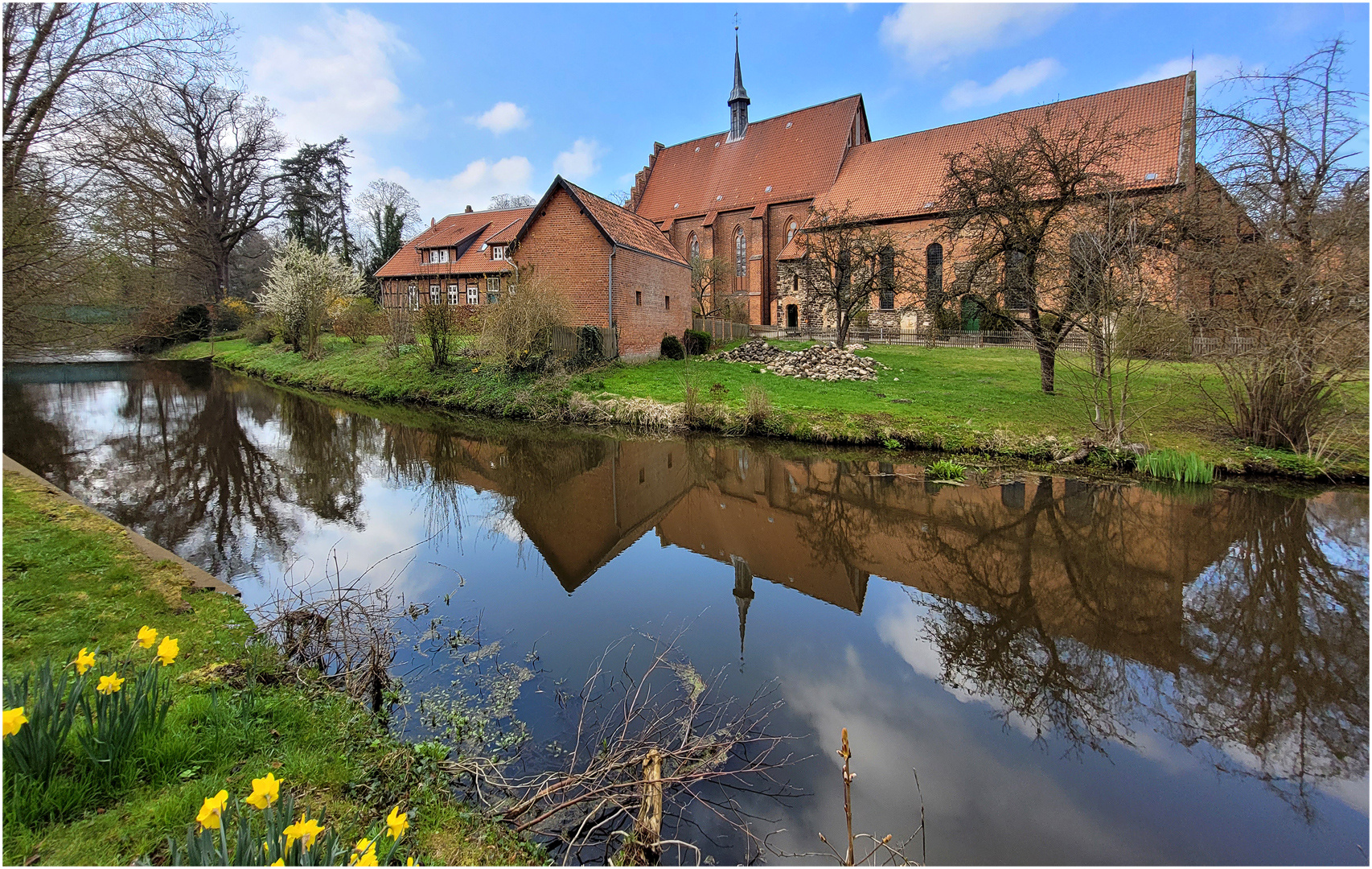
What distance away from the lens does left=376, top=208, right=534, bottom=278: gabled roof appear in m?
35.0

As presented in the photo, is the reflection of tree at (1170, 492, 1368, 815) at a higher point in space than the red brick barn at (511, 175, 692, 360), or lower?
lower

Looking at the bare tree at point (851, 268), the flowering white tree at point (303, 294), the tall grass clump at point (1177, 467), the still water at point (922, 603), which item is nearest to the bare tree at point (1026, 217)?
the tall grass clump at point (1177, 467)

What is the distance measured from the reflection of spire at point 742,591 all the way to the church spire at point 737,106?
37.5 meters

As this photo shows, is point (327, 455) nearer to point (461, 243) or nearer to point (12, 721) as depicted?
point (12, 721)

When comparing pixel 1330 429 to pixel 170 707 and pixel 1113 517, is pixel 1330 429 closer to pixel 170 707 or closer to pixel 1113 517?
pixel 1113 517

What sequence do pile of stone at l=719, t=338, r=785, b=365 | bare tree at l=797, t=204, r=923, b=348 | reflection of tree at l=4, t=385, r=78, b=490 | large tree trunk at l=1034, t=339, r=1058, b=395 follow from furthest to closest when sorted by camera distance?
bare tree at l=797, t=204, r=923, b=348
pile of stone at l=719, t=338, r=785, b=365
large tree trunk at l=1034, t=339, r=1058, b=395
reflection of tree at l=4, t=385, r=78, b=490

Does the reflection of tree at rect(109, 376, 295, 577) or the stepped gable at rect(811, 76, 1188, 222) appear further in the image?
the stepped gable at rect(811, 76, 1188, 222)

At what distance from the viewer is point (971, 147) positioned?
2758cm

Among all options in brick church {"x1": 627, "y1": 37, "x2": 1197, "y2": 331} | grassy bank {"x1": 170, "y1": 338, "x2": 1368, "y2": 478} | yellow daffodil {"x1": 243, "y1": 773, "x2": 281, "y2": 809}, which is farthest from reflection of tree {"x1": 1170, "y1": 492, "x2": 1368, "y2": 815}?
brick church {"x1": 627, "y1": 37, "x2": 1197, "y2": 331}

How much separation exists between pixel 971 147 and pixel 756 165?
12.9m

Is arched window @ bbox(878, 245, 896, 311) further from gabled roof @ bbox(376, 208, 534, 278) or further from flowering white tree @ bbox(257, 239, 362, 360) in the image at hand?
flowering white tree @ bbox(257, 239, 362, 360)

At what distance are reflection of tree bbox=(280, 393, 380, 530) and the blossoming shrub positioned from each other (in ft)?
21.1

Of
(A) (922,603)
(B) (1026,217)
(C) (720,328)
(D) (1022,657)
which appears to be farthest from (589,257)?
(D) (1022,657)

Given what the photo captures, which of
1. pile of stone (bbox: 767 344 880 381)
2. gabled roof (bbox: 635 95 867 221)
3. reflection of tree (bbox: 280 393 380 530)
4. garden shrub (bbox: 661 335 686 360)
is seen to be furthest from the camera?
gabled roof (bbox: 635 95 867 221)
